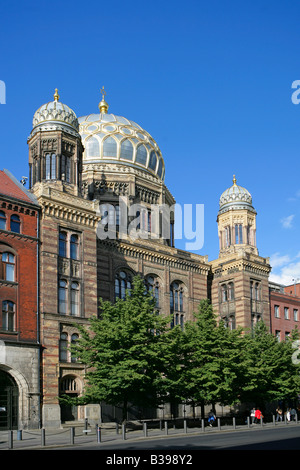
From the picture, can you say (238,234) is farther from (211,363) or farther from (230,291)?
(211,363)

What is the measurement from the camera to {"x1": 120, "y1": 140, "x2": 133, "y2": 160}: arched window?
2744 inches

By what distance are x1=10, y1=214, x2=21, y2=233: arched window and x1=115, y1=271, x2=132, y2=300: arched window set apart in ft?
44.3

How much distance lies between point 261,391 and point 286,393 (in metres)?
2.29

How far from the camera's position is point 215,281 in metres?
65.1

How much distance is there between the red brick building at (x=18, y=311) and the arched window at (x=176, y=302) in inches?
758

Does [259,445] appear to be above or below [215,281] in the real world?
below

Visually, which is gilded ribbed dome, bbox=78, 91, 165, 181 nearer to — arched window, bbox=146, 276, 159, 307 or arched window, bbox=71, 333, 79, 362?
arched window, bbox=146, 276, 159, 307

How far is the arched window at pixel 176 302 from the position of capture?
194 ft

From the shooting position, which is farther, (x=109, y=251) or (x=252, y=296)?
(x=252, y=296)

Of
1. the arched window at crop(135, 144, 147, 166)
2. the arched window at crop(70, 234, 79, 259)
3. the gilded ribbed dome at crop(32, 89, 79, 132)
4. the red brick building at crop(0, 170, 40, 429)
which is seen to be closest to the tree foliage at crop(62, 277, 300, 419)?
the red brick building at crop(0, 170, 40, 429)

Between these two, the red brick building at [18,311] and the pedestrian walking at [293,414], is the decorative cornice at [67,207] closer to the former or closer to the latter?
the red brick building at [18,311]
